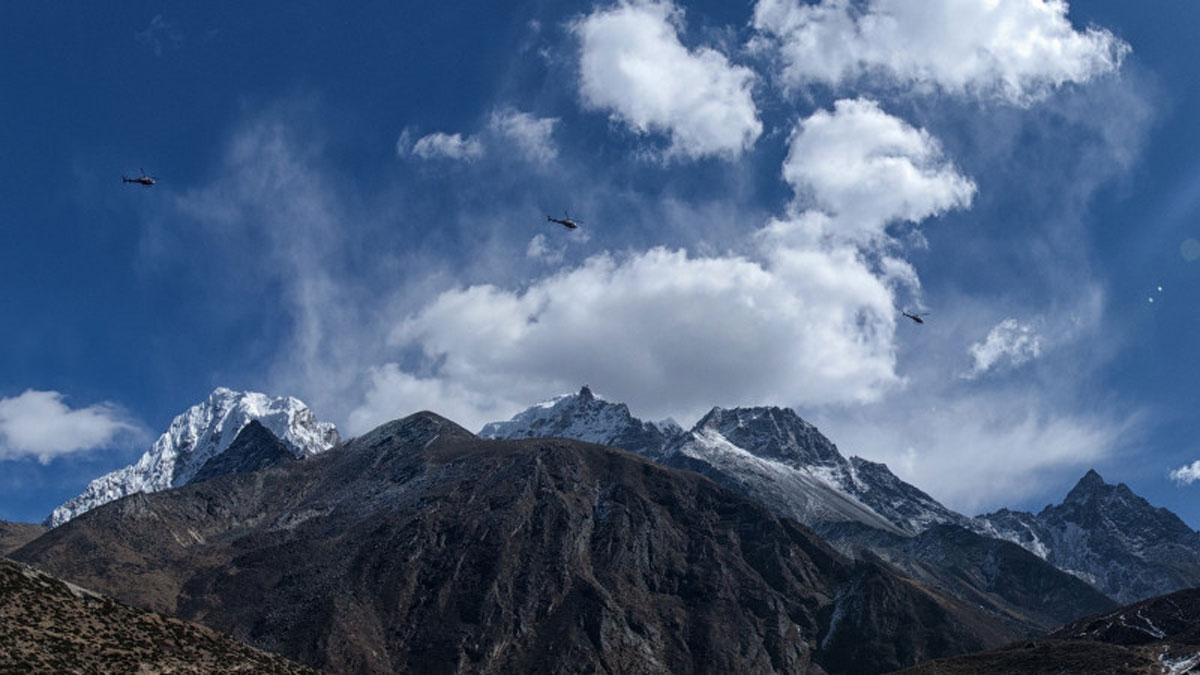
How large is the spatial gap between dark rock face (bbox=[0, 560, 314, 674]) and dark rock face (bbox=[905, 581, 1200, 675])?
11396cm

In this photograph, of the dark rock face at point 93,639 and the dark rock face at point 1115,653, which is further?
the dark rock face at point 1115,653

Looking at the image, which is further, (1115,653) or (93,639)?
(1115,653)

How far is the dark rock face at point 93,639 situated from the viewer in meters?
82.8

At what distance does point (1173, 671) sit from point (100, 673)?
140 meters

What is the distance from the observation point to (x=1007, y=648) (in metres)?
192

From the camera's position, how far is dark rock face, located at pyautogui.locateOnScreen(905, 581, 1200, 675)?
15775 cm

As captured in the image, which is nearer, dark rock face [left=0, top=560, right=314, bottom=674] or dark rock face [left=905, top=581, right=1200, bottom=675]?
dark rock face [left=0, top=560, right=314, bottom=674]

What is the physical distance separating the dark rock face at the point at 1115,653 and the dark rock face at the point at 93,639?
113960mm

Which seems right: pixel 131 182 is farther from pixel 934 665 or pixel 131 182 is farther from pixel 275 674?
pixel 934 665

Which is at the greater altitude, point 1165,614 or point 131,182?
point 131,182

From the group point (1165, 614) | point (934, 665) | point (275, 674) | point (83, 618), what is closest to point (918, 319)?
point (934, 665)

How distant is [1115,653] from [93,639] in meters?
143

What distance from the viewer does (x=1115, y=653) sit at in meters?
163

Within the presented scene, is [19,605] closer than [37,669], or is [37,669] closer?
[37,669]
